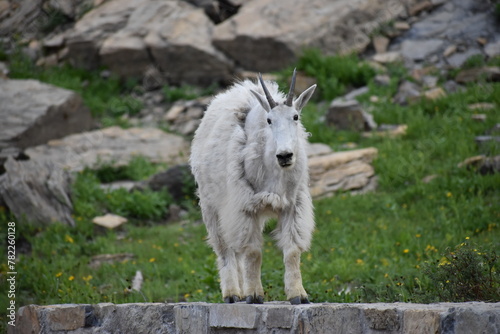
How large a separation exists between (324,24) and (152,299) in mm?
11458

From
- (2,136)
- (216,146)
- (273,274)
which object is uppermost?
(216,146)

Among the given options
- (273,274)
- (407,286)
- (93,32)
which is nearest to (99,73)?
(93,32)

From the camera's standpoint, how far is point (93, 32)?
19.6 metres

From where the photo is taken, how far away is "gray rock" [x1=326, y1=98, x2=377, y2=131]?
1441cm

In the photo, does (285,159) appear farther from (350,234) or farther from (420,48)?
(420,48)

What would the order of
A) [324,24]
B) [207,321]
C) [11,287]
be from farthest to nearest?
[324,24]
[11,287]
[207,321]

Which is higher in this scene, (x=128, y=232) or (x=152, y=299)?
(x=152, y=299)

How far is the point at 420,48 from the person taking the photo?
17.0 meters

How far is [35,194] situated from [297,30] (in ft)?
29.6

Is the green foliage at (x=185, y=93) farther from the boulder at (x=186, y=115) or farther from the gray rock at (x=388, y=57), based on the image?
the gray rock at (x=388, y=57)

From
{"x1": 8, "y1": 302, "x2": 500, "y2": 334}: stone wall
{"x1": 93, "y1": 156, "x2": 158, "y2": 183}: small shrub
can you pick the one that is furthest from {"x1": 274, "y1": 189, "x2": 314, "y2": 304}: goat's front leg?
{"x1": 93, "y1": 156, "x2": 158, "y2": 183}: small shrub

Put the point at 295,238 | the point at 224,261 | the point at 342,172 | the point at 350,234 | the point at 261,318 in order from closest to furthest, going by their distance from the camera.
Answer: the point at 261,318 < the point at 295,238 < the point at 224,261 < the point at 350,234 < the point at 342,172

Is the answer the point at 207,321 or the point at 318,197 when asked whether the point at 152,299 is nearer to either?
the point at 207,321

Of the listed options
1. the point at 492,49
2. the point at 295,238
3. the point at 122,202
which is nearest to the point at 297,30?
the point at 492,49
